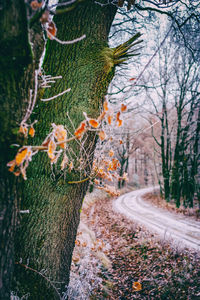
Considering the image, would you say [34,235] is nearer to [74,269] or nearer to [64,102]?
[64,102]

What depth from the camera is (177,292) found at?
13.2 feet

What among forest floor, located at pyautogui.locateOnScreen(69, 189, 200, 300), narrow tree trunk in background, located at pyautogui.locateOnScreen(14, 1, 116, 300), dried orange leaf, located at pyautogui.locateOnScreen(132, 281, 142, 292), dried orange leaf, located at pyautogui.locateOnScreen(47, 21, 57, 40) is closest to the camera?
dried orange leaf, located at pyautogui.locateOnScreen(47, 21, 57, 40)

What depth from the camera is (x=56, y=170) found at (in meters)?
1.71

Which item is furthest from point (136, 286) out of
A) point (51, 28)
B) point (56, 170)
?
point (51, 28)

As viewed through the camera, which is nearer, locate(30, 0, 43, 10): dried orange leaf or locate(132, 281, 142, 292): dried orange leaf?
locate(30, 0, 43, 10): dried orange leaf

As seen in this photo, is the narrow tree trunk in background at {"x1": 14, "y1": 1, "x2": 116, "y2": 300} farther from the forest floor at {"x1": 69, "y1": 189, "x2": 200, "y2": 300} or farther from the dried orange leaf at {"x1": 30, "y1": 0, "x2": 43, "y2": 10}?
the forest floor at {"x1": 69, "y1": 189, "x2": 200, "y2": 300}

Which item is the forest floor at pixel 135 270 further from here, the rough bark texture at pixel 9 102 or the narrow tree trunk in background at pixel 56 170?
the rough bark texture at pixel 9 102

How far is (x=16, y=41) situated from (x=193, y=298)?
540 cm

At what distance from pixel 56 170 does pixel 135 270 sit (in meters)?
5.08

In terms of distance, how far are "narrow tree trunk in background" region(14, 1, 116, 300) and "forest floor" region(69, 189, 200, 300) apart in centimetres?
164

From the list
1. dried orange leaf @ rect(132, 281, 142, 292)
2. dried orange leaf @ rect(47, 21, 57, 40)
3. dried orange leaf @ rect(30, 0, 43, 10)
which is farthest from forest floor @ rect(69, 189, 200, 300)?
dried orange leaf @ rect(30, 0, 43, 10)

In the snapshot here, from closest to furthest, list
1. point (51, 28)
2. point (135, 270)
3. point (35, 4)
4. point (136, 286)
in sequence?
point (35, 4), point (51, 28), point (136, 286), point (135, 270)

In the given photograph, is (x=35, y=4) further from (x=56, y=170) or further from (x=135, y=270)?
(x=135, y=270)

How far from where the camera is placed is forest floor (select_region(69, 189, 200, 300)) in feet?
13.2
